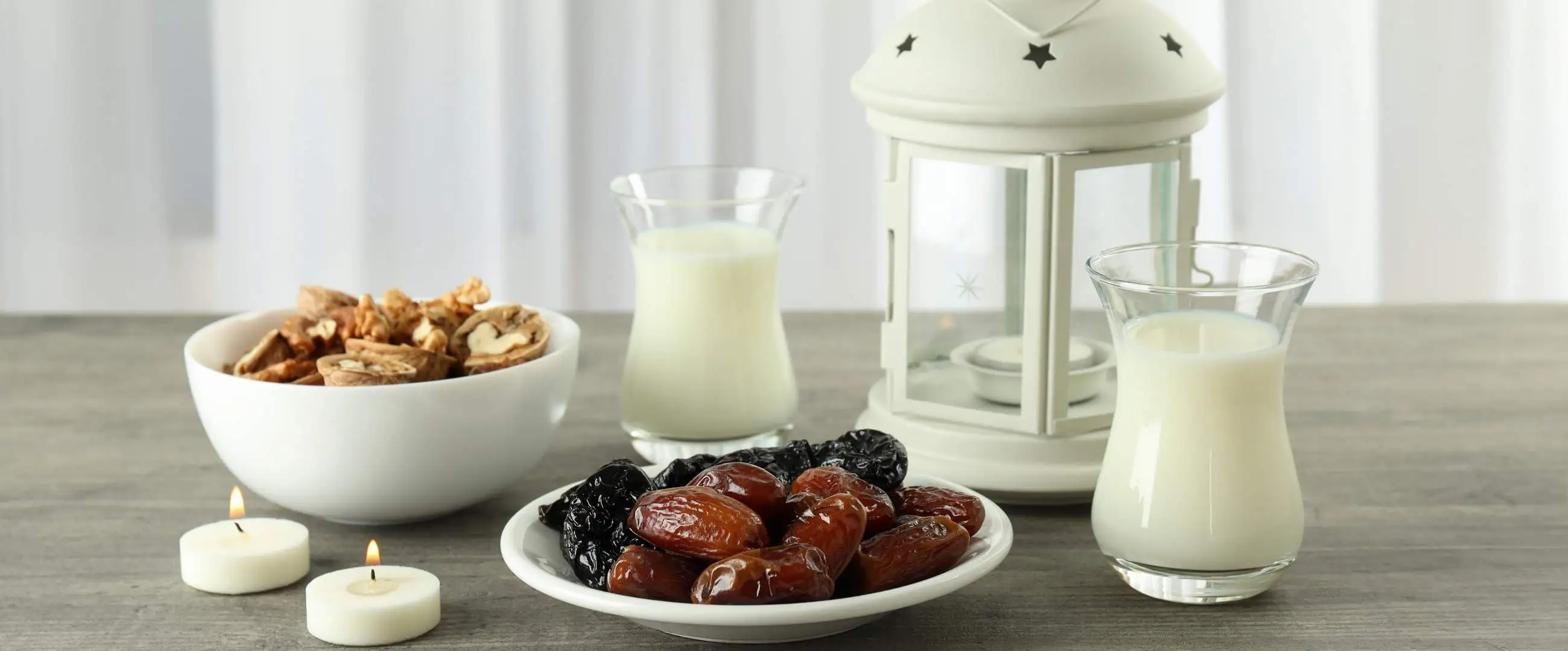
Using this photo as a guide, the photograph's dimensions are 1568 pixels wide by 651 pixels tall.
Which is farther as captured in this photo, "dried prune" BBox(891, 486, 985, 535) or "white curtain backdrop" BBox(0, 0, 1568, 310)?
"white curtain backdrop" BBox(0, 0, 1568, 310)

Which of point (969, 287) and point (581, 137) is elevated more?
point (581, 137)

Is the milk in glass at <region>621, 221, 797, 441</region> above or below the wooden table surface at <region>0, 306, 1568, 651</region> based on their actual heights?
above

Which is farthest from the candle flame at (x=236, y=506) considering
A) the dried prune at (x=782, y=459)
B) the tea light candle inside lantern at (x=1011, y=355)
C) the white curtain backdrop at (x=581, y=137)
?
the white curtain backdrop at (x=581, y=137)

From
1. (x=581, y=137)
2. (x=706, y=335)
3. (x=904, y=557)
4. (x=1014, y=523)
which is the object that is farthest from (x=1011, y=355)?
(x=581, y=137)

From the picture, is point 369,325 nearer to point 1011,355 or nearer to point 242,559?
point 242,559

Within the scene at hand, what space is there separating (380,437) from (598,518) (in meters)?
0.21

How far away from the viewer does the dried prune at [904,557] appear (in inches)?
31.8

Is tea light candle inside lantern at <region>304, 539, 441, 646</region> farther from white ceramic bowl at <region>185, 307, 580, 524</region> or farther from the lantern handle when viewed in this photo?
the lantern handle

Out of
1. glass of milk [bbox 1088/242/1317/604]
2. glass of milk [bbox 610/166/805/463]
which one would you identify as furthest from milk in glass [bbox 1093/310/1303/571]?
glass of milk [bbox 610/166/805/463]

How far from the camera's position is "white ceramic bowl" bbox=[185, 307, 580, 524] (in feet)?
3.20

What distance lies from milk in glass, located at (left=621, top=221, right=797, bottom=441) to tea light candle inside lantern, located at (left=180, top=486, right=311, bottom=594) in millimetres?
301

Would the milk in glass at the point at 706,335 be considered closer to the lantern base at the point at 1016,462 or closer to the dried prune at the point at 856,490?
the lantern base at the point at 1016,462

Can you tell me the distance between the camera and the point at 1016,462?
106 centimetres

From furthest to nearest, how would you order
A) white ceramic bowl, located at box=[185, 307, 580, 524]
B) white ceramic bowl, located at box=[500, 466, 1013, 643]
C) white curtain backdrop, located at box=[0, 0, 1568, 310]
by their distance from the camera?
white curtain backdrop, located at box=[0, 0, 1568, 310] < white ceramic bowl, located at box=[185, 307, 580, 524] < white ceramic bowl, located at box=[500, 466, 1013, 643]
